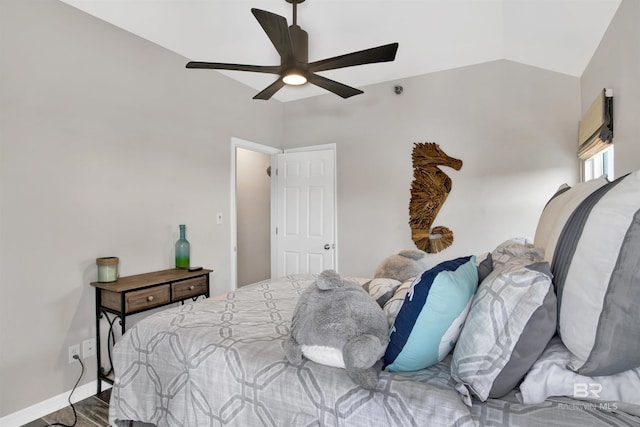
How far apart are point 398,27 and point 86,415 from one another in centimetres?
349

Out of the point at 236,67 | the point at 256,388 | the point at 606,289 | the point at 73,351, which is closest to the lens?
the point at 606,289

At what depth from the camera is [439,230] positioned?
11.1 ft

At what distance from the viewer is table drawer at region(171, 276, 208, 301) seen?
104 inches

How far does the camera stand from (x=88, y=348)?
2.41 meters

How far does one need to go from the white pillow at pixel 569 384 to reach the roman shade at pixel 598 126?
1.63 m

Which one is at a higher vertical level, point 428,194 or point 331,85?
point 331,85

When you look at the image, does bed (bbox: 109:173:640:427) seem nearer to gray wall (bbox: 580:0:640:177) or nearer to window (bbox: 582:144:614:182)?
gray wall (bbox: 580:0:640:177)

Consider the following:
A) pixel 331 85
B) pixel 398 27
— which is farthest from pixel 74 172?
pixel 398 27

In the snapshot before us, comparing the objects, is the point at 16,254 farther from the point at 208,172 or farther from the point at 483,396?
the point at 483,396

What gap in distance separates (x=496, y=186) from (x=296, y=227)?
2.23 meters

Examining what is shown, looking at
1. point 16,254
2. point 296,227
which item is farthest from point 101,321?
point 296,227

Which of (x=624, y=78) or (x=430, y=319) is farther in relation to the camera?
(x=624, y=78)

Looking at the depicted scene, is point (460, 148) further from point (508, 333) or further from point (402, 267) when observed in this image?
point (508, 333)

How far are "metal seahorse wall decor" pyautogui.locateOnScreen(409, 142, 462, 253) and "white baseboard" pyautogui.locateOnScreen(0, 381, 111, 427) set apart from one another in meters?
3.01
